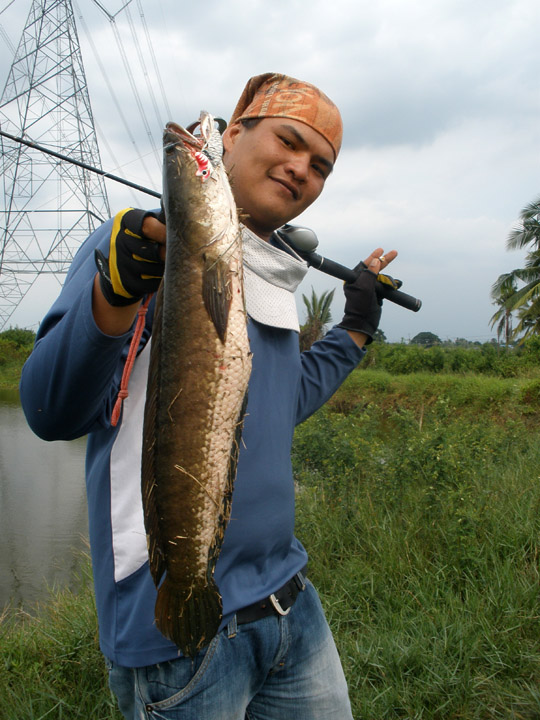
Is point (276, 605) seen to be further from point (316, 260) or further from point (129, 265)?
point (316, 260)

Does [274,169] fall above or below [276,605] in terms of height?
above

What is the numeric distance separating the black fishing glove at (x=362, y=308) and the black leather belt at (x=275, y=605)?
3.77 ft

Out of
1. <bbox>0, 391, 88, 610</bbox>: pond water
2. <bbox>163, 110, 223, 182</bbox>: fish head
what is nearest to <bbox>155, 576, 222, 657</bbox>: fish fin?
<bbox>163, 110, 223, 182</bbox>: fish head

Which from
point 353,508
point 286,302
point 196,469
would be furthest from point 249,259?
point 353,508

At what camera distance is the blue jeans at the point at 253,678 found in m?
1.53

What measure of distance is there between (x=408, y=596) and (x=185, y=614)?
3087 millimetres

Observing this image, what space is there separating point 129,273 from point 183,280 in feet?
0.41

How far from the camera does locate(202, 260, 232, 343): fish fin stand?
1291 millimetres

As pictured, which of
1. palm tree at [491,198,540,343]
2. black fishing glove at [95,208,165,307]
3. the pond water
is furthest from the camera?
palm tree at [491,198,540,343]

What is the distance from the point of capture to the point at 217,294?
1298 millimetres

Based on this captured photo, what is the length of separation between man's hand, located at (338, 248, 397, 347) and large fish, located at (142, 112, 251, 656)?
4.07 ft

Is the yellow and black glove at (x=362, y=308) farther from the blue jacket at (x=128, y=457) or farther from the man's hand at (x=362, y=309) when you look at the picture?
the blue jacket at (x=128, y=457)

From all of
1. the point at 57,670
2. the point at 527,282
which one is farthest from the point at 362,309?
the point at 527,282

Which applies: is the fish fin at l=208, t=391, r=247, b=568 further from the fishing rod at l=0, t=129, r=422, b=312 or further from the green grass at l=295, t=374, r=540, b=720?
the green grass at l=295, t=374, r=540, b=720
